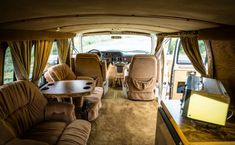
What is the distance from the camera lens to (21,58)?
280cm

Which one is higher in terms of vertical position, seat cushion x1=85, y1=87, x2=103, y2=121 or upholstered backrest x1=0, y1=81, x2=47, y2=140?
upholstered backrest x1=0, y1=81, x2=47, y2=140

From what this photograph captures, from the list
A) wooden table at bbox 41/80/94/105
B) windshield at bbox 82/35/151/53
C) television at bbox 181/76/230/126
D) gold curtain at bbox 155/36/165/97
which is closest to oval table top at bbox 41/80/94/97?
wooden table at bbox 41/80/94/105

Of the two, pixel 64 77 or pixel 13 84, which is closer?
pixel 13 84

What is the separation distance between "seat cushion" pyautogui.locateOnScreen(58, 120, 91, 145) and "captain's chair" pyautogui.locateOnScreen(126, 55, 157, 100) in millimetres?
2266

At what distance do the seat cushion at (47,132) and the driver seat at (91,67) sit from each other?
7.24 feet

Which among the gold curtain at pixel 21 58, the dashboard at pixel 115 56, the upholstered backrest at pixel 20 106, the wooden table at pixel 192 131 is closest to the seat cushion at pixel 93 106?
the upholstered backrest at pixel 20 106

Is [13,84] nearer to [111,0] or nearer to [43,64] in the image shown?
[43,64]

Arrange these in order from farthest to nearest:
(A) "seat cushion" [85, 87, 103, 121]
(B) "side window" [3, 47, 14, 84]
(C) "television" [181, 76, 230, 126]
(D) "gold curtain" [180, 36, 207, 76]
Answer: (A) "seat cushion" [85, 87, 103, 121] < (D) "gold curtain" [180, 36, 207, 76] < (B) "side window" [3, 47, 14, 84] < (C) "television" [181, 76, 230, 126]

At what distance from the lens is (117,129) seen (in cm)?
335

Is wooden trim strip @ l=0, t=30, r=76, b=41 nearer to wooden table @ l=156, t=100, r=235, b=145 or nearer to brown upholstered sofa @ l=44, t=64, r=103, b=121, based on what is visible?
brown upholstered sofa @ l=44, t=64, r=103, b=121

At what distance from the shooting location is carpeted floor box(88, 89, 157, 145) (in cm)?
300

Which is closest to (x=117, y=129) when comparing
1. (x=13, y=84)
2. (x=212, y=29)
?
(x=13, y=84)

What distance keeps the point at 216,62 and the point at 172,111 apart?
1.00 metres

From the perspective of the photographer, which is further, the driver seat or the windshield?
the windshield
